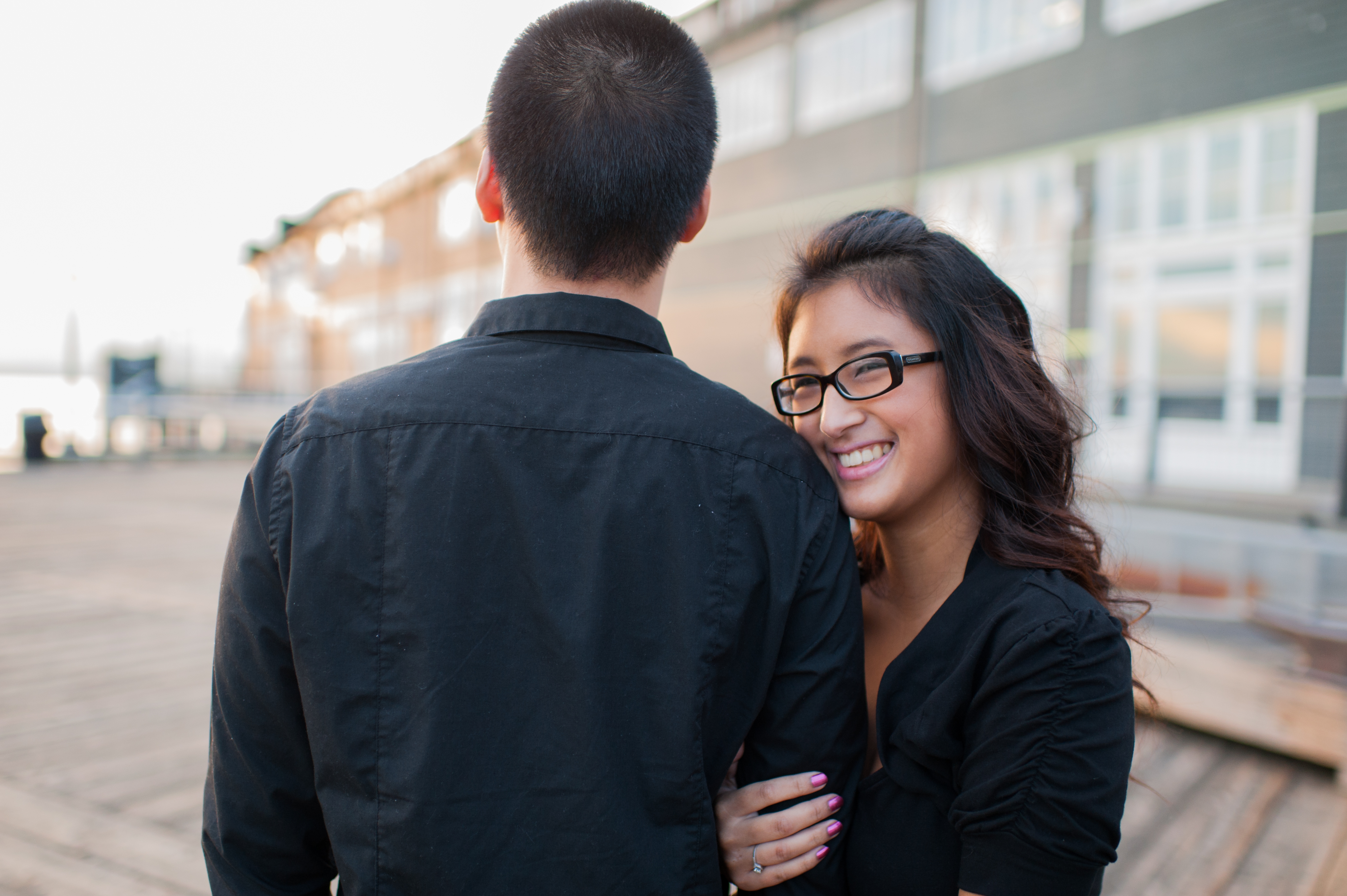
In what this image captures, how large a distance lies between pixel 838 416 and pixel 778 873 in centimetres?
68

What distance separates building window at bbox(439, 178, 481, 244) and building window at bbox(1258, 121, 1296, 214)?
18375 millimetres

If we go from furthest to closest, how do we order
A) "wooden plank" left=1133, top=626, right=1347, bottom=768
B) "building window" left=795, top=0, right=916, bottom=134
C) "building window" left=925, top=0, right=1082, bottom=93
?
"building window" left=795, top=0, right=916, bottom=134 → "building window" left=925, top=0, right=1082, bottom=93 → "wooden plank" left=1133, top=626, right=1347, bottom=768

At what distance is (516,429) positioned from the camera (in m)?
0.91

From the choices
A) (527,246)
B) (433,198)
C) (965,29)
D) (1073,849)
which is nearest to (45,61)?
(965,29)

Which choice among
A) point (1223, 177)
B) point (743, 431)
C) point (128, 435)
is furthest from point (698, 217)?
point (128, 435)

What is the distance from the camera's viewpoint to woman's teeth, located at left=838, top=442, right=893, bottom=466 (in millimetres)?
1347

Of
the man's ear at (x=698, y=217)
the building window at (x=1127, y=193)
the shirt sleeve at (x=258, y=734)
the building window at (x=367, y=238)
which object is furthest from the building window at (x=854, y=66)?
the building window at (x=367, y=238)

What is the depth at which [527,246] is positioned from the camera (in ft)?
3.27

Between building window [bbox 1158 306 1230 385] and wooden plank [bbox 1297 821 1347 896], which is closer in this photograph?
wooden plank [bbox 1297 821 1347 896]

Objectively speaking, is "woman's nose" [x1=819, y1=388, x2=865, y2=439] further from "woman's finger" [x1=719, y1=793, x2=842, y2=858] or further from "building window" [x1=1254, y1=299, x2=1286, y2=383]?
"building window" [x1=1254, y1=299, x2=1286, y2=383]

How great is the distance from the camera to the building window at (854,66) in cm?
1100

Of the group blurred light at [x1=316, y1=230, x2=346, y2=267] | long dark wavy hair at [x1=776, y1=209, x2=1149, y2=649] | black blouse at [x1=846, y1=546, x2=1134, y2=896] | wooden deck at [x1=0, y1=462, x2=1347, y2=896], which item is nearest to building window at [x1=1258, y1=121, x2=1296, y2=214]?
wooden deck at [x1=0, y1=462, x2=1347, y2=896]

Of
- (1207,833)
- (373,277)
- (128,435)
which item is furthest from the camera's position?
(373,277)

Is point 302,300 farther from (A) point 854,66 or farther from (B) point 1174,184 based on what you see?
(B) point 1174,184
